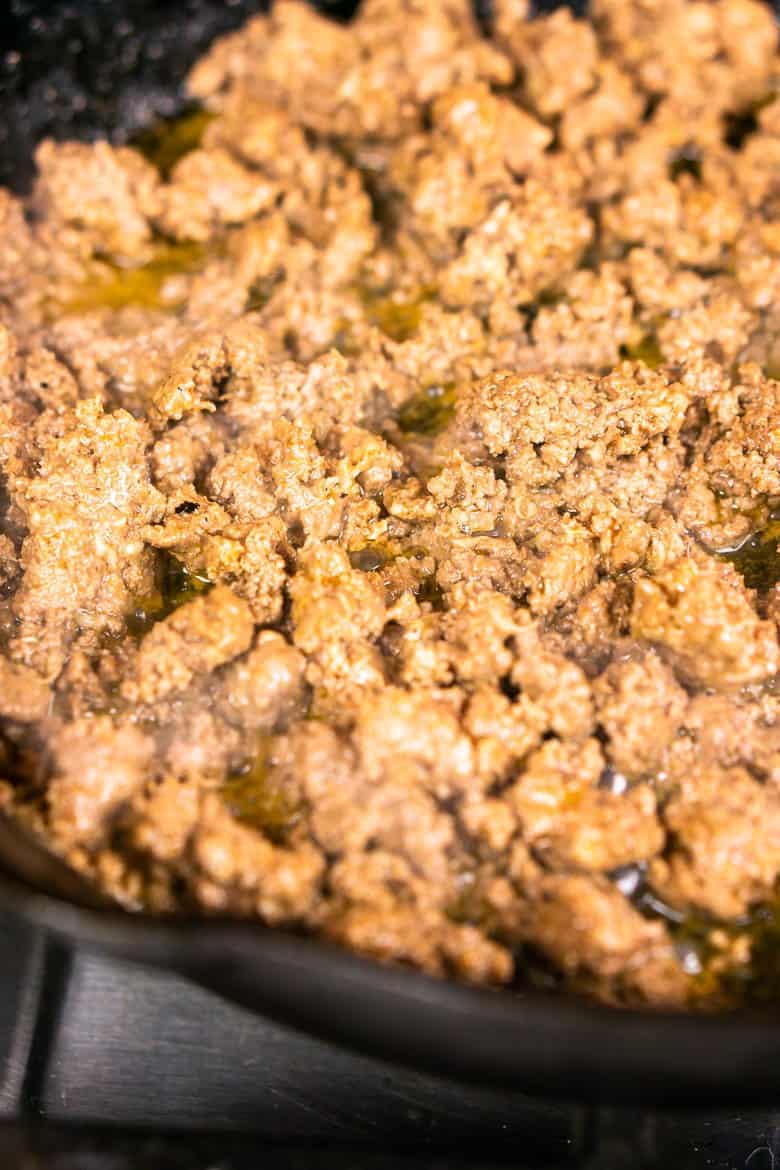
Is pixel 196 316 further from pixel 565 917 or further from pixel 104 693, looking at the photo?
pixel 565 917

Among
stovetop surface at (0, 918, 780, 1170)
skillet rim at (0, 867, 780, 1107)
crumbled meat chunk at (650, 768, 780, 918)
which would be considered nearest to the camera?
skillet rim at (0, 867, 780, 1107)

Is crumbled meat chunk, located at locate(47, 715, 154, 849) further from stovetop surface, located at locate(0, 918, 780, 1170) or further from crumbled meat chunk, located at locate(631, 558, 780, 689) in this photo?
crumbled meat chunk, located at locate(631, 558, 780, 689)

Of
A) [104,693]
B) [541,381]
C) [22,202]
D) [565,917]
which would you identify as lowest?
[565,917]

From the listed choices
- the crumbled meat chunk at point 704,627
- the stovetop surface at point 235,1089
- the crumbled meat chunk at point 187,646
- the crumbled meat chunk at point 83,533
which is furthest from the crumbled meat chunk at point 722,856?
the crumbled meat chunk at point 83,533

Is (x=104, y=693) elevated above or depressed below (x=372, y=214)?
below

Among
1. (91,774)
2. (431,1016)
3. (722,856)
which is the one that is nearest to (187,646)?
(91,774)

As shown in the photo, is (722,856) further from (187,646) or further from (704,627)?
(187,646)

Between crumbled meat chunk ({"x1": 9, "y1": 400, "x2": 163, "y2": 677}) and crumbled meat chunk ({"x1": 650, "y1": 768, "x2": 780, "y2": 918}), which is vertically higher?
crumbled meat chunk ({"x1": 9, "y1": 400, "x2": 163, "y2": 677})

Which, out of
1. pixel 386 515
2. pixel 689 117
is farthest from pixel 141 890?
pixel 689 117

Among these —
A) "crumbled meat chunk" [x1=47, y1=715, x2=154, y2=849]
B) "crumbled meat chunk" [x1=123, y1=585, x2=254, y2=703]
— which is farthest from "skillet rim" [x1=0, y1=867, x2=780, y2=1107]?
"crumbled meat chunk" [x1=123, y1=585, x2=254, y2=703]
